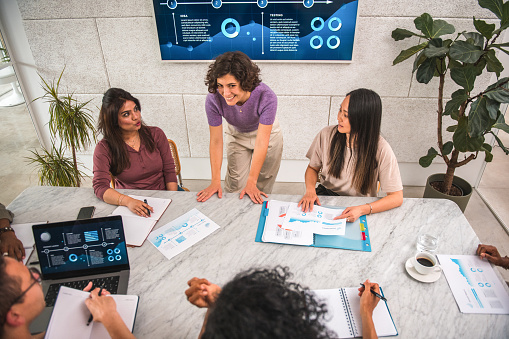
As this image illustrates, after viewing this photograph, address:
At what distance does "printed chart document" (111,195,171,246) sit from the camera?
1.60 m

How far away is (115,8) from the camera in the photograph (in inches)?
111

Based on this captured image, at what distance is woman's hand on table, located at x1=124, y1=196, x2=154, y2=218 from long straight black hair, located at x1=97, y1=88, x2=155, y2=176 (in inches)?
13.6

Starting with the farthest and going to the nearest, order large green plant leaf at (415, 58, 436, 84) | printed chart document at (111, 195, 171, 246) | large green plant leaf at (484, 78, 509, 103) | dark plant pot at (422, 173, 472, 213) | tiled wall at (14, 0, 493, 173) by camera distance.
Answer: tiled wall at (14, 0, 493, 173) < dark plant pot at (422, 173, 472, 213) < large green plant leaf at (415, 58, 436, 84) < large green plant leaf at (484, 78, 509, 103) < printed chart document at (111, 195, 171, 246)

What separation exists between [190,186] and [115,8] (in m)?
1.71

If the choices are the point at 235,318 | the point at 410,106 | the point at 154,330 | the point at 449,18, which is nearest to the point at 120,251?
the point at 154,330

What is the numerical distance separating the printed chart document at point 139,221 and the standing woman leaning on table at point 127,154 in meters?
0.04

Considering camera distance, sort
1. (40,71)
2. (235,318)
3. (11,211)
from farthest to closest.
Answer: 1. (40,71)
2. (11,211)
3. (235,318)

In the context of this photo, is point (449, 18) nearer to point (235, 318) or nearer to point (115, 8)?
point (115, 8)

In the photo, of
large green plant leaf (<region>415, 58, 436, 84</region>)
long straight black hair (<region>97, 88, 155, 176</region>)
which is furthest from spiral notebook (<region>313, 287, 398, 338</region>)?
large green plant leaf (<region>415, 58, 436, 84</region>)

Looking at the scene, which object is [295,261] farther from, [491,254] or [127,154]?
[127,154]

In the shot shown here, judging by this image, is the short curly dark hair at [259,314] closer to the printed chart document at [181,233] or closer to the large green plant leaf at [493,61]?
the printed chart document at [181,233]

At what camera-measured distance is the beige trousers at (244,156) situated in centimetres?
249

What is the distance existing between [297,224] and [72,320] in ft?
3.28

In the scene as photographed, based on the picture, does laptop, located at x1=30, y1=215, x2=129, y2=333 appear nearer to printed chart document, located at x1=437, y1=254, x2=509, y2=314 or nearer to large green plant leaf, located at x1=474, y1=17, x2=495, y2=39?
printed chart document, located at x1=437, y1=254, x2=509, y2=314
